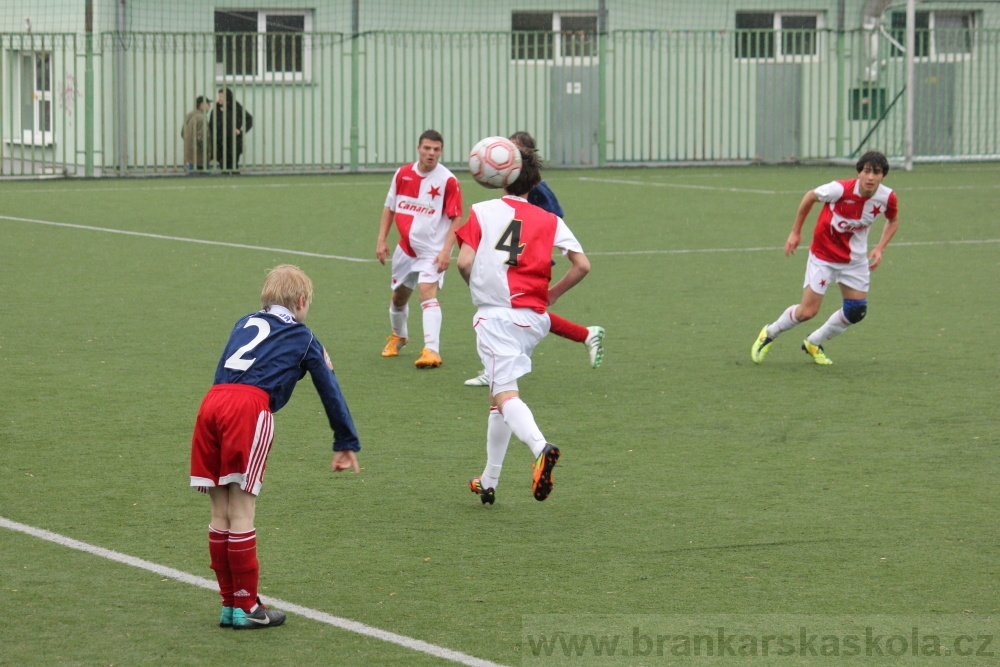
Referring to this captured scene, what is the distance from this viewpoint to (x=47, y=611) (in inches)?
219

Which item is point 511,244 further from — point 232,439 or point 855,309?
point 855,309

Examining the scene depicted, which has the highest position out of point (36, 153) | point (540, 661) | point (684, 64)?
point (684, 64)

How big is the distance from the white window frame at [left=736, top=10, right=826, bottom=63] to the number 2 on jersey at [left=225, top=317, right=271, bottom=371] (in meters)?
28.0

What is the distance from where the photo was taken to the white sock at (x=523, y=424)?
658 centimetres

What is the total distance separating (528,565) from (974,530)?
2.11m

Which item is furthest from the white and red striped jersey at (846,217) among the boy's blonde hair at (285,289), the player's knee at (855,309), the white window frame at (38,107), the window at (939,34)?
the window at (939,34)

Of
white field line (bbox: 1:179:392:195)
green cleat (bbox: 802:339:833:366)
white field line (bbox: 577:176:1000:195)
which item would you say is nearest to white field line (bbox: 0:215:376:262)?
white field line (bbox: 1:179:392:195)

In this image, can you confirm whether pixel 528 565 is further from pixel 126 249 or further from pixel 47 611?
pixel 126 249

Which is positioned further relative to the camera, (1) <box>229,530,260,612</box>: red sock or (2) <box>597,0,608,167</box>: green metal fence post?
(2) <box>597,0,608,167</box>: green metal fence post

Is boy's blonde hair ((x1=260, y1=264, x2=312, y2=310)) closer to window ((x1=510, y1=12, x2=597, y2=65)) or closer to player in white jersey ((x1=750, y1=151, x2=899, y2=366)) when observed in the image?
player in white jersey ((x1=750, y1=151, x2=899, y2=366))

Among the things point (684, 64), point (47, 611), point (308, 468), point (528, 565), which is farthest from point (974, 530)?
point (684, 64)

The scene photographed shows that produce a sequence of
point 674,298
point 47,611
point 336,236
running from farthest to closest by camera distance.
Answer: point 336,236 < point 674,298 < point 47,611

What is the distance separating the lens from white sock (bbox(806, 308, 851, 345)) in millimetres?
11117

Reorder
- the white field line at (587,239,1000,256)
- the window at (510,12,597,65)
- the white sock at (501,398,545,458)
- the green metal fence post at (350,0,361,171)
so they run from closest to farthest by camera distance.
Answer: the white sock at (501,398,545,458), the white field line at (587,239,1000,256), the green metal fence post at (350,0,361,171), the window at (510,12,597,65)
